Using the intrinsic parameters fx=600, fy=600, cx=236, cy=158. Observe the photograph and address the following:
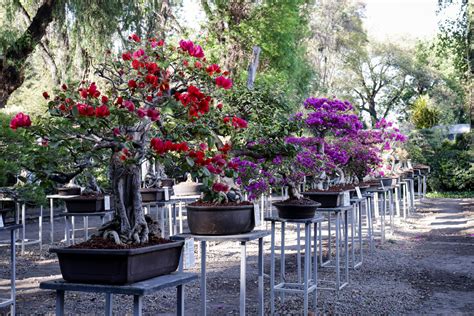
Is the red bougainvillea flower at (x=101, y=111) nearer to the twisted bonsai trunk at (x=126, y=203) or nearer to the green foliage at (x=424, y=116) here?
the twisted bonsai trunk at (x=126, y=203)

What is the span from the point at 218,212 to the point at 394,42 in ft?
95.9

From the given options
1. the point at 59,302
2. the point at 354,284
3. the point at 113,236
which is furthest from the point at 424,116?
the point at 59,302

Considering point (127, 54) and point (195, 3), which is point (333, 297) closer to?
point (127, 54)

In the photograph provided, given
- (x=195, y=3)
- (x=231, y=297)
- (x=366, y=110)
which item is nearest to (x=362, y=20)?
(x=366, y=110)

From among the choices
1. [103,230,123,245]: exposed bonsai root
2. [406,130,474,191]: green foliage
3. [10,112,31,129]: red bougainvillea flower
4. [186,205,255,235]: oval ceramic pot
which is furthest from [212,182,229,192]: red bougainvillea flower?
[406,130,474,191]: green foliage

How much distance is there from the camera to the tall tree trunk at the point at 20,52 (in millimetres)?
8727

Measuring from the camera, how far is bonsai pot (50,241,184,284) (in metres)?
2.23

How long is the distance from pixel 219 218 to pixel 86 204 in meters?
3.45

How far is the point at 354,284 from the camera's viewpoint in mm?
5676

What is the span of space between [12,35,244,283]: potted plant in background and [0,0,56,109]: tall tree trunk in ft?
20.8

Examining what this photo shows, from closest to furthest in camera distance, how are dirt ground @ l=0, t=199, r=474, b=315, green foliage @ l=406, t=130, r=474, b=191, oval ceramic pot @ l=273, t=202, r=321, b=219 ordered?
oval ceramic pot @ l=273, t=202, r=321, b=219
dirt ground @ l=0, t=199, r=474, b=315
green foliage @ l=406, t=130, r=474, b=191

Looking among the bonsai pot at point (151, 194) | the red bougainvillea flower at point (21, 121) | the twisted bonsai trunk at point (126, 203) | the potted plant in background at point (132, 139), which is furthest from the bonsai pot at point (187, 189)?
the red bougainvillea flower at point (21, 121)

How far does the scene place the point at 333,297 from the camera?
5.12 m

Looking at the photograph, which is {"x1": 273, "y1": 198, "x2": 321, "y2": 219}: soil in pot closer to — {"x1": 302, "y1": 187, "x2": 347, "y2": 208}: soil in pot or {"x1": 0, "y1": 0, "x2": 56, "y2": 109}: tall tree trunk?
{"x1": 302, "y1": 187, "x2": 347, "y2": 208}: soil in pot
